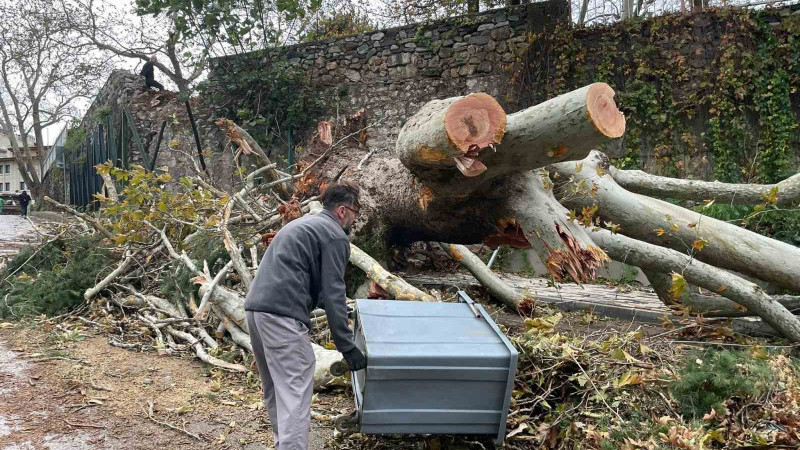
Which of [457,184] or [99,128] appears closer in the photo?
[457,184]

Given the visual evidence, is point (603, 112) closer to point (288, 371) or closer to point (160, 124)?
point (288, 371)

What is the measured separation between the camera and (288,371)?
2.88 meters

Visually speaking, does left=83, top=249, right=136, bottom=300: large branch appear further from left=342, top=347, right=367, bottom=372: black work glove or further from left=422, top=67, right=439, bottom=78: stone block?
left=422, top=67, right=439, bottom=78: stone block

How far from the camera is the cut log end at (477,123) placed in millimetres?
3844

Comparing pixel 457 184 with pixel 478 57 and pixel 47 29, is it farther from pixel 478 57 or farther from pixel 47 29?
pixel 47 29

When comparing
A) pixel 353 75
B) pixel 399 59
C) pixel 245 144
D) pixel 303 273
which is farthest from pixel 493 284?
pixel 353 75

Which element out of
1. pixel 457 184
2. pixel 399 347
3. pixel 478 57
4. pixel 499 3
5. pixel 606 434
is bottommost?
pixel 606 434

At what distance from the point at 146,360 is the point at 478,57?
7.31m

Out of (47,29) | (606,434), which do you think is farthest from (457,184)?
(47,29)

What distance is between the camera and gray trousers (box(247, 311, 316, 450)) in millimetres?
2826

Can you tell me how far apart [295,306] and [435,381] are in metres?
0.72

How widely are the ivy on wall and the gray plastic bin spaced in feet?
19.9

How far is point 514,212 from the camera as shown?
457cm

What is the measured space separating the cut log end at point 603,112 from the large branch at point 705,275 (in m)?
1.24
